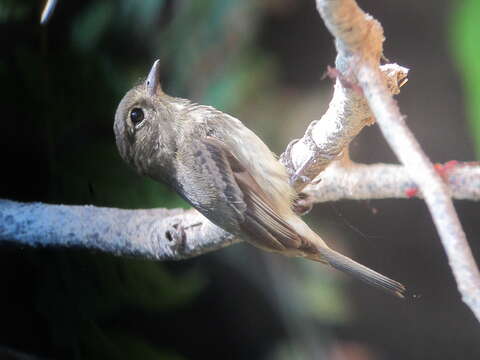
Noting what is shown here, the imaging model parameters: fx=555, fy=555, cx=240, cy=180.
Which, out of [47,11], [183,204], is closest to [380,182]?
[183,204]

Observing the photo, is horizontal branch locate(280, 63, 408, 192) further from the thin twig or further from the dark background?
the thin twig

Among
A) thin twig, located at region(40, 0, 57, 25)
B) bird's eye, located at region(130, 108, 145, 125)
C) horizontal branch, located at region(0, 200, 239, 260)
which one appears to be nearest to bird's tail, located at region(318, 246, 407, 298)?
horizontal branch, located at region(0, 200, 239, 260)

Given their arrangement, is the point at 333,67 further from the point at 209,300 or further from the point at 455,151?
the point at 209,300

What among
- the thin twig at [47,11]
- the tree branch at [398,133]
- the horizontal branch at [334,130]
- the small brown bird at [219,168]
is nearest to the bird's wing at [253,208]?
the small brown bird at [219,168]

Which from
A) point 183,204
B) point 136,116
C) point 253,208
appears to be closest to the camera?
point 253,208

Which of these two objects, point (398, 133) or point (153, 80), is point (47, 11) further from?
point (398, 133)

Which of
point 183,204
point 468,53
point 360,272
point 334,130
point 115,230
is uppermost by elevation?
point 468,53

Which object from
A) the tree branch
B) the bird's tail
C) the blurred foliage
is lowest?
the bird's tail
